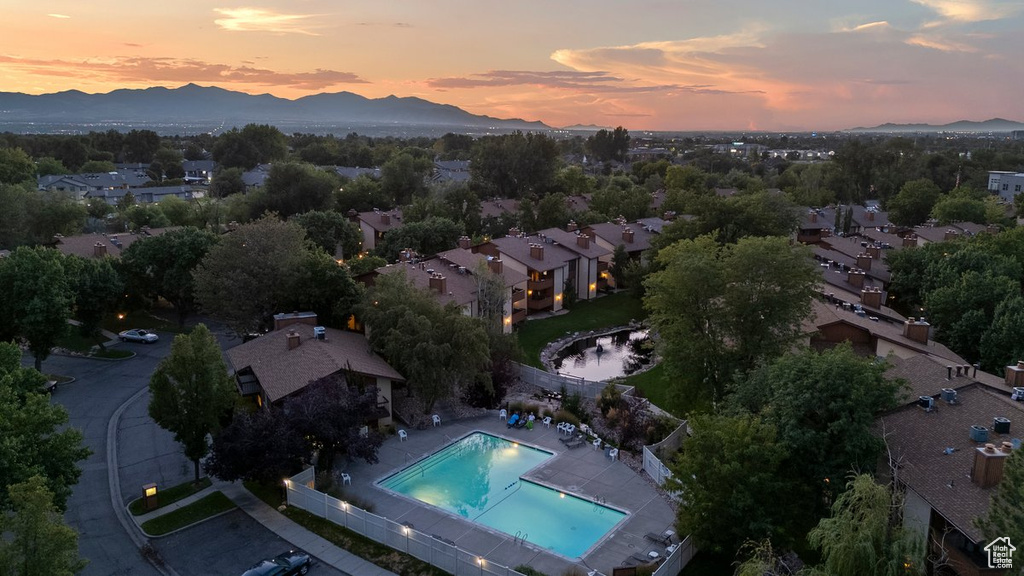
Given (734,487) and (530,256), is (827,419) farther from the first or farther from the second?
(530,256)

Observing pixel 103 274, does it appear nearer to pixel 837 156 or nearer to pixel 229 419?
pixel 229 419

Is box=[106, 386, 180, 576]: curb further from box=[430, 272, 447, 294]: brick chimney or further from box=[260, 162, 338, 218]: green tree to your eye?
box=[260, 162, 338, 218]: green tree

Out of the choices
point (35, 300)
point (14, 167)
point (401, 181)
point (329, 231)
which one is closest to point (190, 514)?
point (35, 300)

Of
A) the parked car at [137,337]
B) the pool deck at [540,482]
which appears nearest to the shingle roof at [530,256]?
the pool deck at [540,482]

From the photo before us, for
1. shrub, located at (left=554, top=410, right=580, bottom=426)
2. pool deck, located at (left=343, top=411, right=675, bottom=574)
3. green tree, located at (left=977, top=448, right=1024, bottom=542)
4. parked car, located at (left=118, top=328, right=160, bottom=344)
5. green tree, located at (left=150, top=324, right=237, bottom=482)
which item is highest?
green tree, located at (left=977, top=448, right=1024, bottom=542)

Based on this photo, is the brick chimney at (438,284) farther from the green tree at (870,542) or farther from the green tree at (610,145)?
the green tree at (610,145)

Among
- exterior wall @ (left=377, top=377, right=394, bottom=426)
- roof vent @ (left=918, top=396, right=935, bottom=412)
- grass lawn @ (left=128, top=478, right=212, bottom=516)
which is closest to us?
roof vent @ (left=918, top=396, right=935, bottom=412)

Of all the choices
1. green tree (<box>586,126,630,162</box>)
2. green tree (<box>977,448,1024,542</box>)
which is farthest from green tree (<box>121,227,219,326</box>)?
green tree (<box>586,126,630,162</box>)
